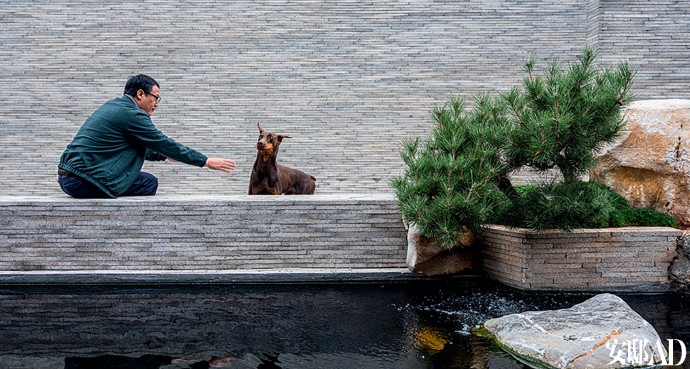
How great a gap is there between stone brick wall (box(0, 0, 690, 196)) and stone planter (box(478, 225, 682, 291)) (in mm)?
5471

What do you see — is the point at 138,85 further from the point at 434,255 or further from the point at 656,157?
the point at 656,157

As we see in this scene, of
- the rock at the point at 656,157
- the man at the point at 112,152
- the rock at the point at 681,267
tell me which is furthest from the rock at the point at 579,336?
the man at the point at 112,152

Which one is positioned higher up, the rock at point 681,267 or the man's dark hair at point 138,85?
the man's dark hair at point 138,85

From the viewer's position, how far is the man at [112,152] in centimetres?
544

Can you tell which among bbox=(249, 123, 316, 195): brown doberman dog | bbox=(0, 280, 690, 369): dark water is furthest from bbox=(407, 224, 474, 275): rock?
bbox=(249, 123, 316, 195): brown doberman dog

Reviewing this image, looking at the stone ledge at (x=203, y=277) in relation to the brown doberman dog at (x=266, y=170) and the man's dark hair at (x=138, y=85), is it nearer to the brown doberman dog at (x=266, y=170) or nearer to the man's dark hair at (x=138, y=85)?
the brown doberman dog at (x=266, y=170)

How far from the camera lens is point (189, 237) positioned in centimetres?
539

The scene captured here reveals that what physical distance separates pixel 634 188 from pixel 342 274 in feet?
9.87

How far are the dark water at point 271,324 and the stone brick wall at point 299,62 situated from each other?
5.52 metres

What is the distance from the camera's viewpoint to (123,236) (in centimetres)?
536

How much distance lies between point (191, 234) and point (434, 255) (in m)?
2.09

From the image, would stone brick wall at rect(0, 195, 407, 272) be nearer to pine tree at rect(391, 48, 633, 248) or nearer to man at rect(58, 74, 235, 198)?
man at rect(58, 74, 235, 198)

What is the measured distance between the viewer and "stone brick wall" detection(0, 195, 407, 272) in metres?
5.34

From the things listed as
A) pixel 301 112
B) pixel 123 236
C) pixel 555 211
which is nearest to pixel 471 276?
pixel 555 211
